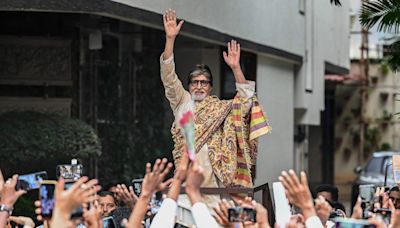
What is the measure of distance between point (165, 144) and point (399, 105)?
18.8 metres

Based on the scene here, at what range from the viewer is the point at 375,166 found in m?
20.6

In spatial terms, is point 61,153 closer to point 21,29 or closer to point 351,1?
point 21,29

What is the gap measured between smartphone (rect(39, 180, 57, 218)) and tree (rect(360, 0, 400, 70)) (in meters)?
8.03

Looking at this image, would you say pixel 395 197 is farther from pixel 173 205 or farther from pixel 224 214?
pixel 173 205

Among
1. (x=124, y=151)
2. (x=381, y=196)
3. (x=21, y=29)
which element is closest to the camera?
(x=381, y=196)

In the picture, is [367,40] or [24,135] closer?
[24,135]

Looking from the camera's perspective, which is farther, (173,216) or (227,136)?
(227,136)

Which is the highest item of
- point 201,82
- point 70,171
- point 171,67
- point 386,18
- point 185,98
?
point 386,18

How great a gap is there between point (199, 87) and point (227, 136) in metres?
0.46

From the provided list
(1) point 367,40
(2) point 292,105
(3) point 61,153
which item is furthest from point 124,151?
(1) point 367,40

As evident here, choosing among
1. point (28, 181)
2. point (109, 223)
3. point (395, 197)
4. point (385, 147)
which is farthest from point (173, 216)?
point (385, 147)

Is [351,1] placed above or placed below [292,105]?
above

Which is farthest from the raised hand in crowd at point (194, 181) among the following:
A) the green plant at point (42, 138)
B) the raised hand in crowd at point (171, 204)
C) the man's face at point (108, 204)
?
the green plant at point (42, 138)

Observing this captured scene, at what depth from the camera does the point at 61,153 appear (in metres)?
12.2
